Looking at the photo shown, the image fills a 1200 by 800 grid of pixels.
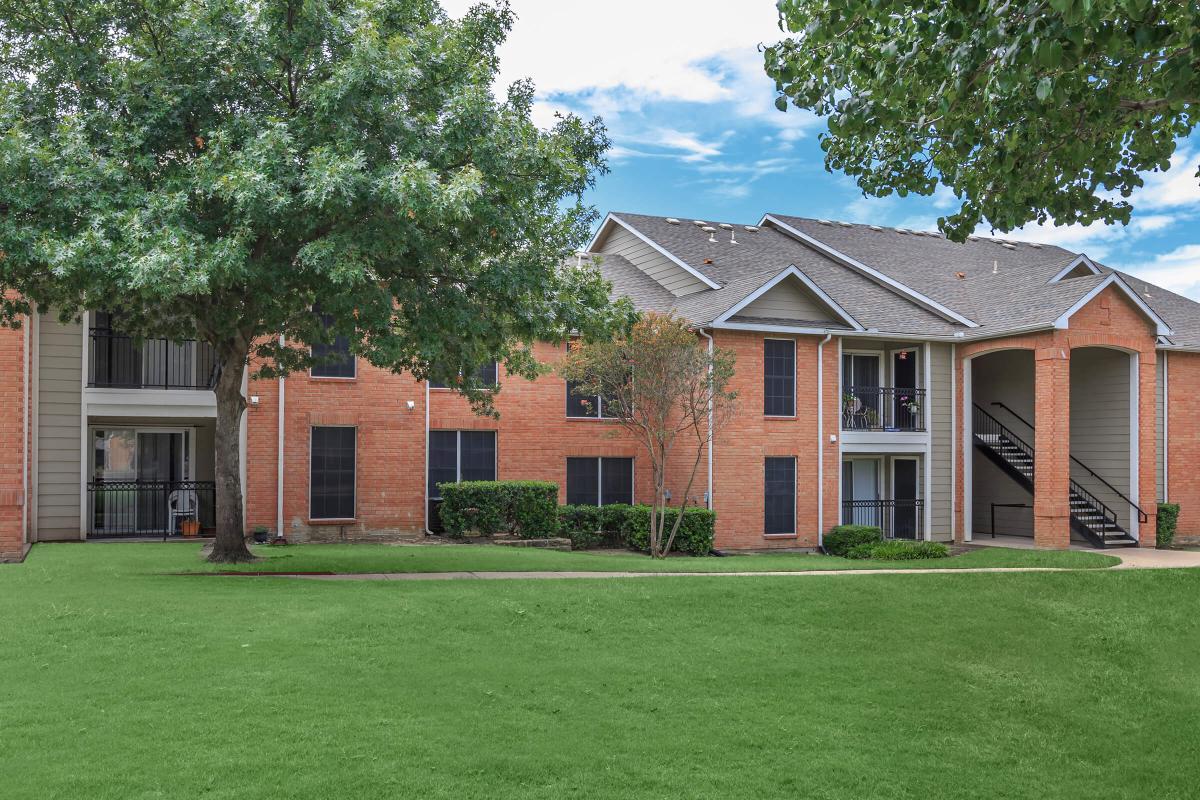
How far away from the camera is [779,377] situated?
24656mm

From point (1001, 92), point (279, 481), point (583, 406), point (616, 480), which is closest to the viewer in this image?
point (1001, 92)

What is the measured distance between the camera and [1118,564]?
66.5 feet

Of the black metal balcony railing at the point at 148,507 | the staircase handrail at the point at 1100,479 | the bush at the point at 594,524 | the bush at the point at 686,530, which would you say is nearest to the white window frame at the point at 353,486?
the black metal balcony railing at the point at 148,507

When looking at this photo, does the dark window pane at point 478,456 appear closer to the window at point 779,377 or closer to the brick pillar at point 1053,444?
the window at point 779,377

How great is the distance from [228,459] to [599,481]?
9.77 metres

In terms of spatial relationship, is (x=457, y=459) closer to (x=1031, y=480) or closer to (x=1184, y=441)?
(x=1031, y=480)

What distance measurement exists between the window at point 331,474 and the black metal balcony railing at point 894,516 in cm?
1226

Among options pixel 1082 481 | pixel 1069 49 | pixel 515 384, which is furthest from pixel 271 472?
pixel 1082 481

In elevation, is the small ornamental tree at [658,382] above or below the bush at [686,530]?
above

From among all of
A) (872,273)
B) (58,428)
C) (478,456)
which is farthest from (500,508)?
(872,273)

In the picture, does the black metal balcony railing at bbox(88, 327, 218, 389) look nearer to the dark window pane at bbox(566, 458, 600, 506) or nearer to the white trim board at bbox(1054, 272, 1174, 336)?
the dark window pane at bbox(566, 458, 600, 506)

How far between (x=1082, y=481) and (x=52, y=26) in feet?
84.0

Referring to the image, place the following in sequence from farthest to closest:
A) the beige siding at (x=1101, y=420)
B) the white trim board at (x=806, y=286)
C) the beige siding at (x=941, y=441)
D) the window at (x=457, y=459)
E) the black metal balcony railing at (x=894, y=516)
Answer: the beige siding at (x=1101, y=420) → the beige siding at (x=941, y=441) → the black metal balcony railing at (x=894, y=516) → the white trim board at (x=806, y=286) → the window at (x=457, y=459)

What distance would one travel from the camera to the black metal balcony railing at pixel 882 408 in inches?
1021
